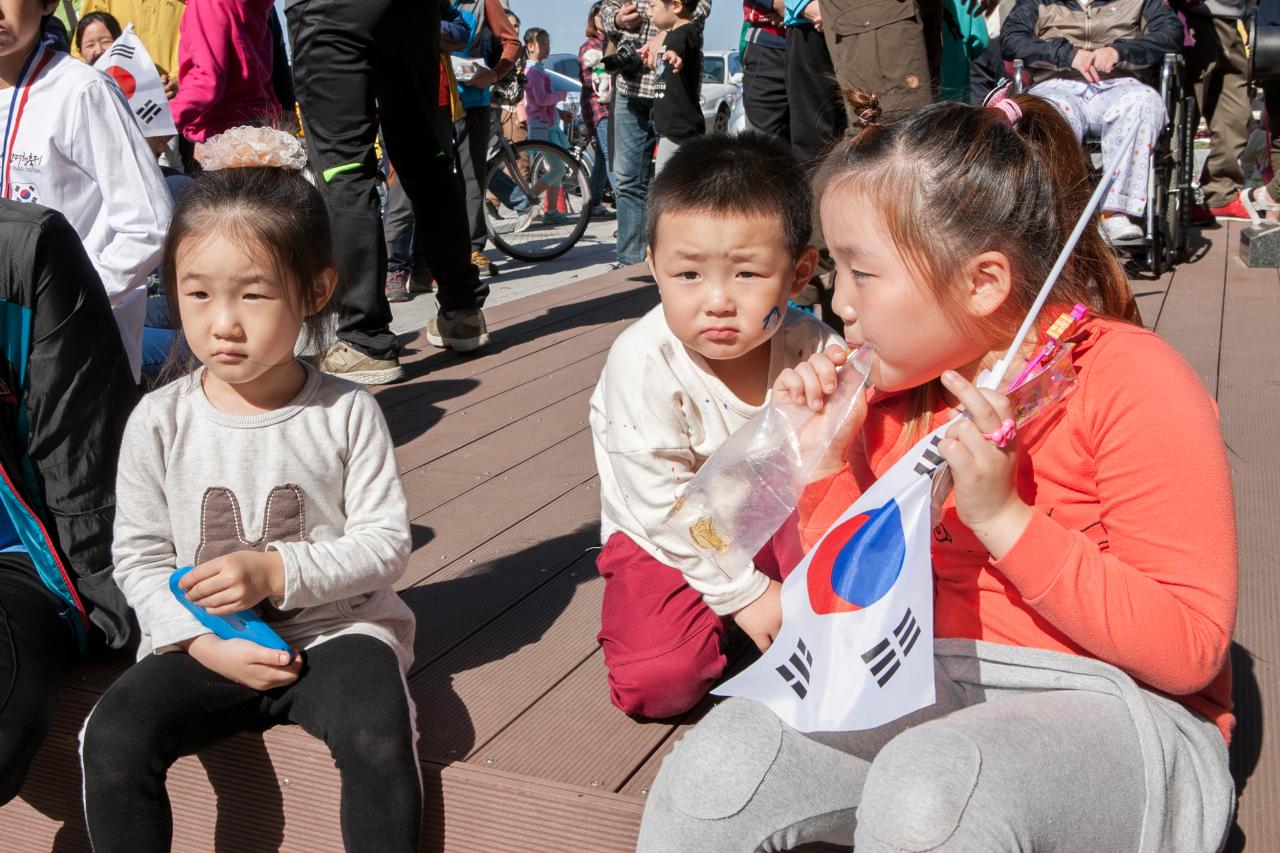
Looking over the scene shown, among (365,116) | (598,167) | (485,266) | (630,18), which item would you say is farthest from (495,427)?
(598,167)

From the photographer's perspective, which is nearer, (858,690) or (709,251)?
(858,690)

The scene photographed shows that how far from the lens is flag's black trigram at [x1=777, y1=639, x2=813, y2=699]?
4.56ft

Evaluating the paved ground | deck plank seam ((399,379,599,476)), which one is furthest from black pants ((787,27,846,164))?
the paved ground

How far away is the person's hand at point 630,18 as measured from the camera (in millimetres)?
6676

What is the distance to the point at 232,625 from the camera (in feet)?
5.78

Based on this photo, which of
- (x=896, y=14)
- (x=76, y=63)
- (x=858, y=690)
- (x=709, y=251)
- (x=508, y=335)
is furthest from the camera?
(x=508, y=335)

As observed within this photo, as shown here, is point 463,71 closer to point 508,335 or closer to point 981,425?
point 508,335

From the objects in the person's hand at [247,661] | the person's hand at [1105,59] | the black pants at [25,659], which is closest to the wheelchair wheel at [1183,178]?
the person's hand at [1105,59]

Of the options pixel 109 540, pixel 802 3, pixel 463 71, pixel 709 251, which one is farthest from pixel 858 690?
pixel 463 71

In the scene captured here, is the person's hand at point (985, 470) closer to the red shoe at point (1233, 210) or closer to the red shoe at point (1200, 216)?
the red shoe at point (1200, 216)

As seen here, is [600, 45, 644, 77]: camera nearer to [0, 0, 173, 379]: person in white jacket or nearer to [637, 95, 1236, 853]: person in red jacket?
[0, 0, 173, 379]: person in white jacket

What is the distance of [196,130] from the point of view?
4227 mm

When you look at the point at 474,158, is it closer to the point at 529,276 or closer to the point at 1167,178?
the point at 529,276

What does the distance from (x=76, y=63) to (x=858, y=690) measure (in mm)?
2346
